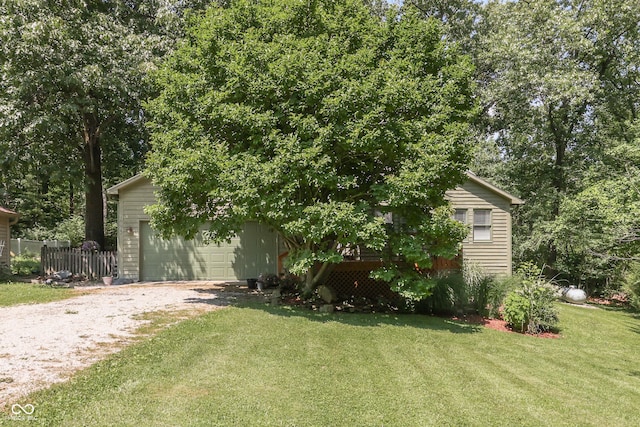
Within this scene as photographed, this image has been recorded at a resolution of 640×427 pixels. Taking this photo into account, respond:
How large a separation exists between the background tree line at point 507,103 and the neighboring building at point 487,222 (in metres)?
1.77

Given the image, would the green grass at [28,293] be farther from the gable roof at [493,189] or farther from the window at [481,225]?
the gable roof at [493,189]

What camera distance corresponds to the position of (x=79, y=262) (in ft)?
46.7

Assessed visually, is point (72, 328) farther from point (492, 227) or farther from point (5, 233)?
point (492, 227)

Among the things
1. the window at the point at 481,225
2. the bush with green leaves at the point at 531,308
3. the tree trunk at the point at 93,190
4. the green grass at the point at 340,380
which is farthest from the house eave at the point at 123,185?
the window at the point at 481,225

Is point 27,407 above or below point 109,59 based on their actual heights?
below

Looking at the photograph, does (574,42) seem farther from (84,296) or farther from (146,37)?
(84,296)

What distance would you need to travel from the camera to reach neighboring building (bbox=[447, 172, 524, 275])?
48.0ft

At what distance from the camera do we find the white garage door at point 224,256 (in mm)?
14047

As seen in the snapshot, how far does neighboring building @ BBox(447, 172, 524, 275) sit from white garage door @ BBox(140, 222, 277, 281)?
22.9 feet

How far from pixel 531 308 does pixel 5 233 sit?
58.9 ft

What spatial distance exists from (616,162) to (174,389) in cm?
1669

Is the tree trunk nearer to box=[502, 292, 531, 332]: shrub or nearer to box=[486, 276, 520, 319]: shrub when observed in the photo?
box=[486, 276, 520, 319]: shrub

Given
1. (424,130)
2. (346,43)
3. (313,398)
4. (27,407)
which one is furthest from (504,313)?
(27,407)

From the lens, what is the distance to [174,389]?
4379 mm
